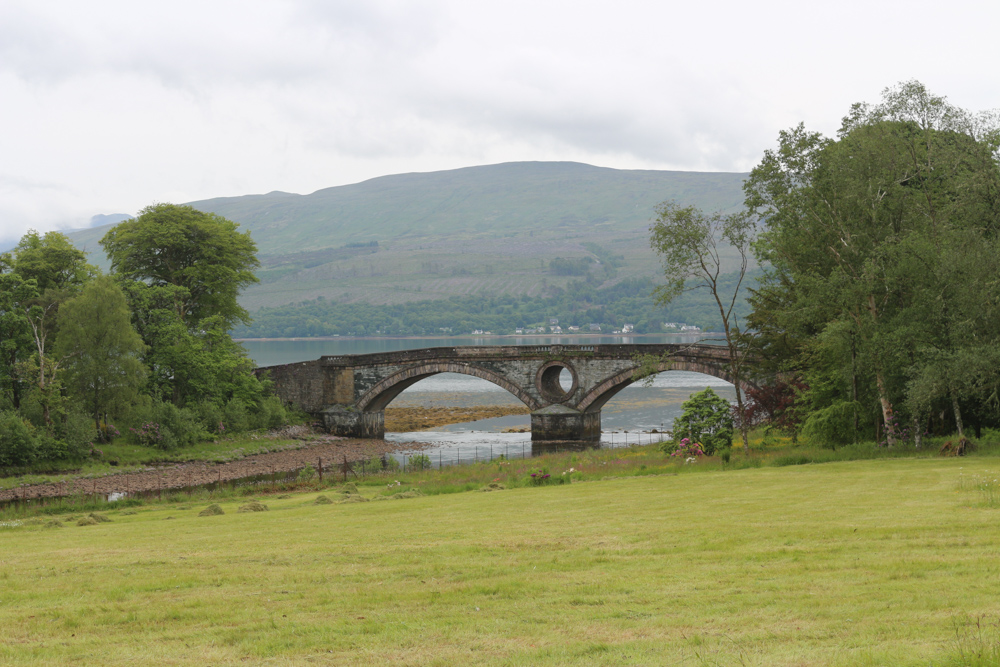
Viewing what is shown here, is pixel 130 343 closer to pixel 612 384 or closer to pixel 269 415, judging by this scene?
pixel 269 415

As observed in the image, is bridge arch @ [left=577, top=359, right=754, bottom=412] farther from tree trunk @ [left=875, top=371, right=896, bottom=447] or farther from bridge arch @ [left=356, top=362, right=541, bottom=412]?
tree trunk @ [left=875, top=371, right=896, bottom=447]

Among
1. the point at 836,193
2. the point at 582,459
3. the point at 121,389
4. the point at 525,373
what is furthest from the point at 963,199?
the point at 121,389

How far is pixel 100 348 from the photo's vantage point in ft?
170

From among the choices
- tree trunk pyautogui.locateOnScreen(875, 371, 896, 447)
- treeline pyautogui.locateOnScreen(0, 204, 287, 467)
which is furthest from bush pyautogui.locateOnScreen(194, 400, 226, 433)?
tree trunk pyautogui.locateOnScreen(875, 371, 896, 447)

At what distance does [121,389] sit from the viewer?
5309cm

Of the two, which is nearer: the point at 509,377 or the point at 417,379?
the point at 509,377

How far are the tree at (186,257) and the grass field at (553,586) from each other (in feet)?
140

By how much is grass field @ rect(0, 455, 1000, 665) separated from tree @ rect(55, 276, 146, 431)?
31.1 metres

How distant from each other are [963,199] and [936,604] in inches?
948

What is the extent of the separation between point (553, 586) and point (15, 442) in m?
→ 43.9

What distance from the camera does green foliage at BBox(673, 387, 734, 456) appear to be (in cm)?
4072

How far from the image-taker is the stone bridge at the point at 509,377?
63.6 meters

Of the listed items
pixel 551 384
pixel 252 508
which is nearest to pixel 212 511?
pixel 252 508

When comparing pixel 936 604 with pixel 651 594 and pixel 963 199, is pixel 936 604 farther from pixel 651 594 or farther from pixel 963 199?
pixel 963 199
